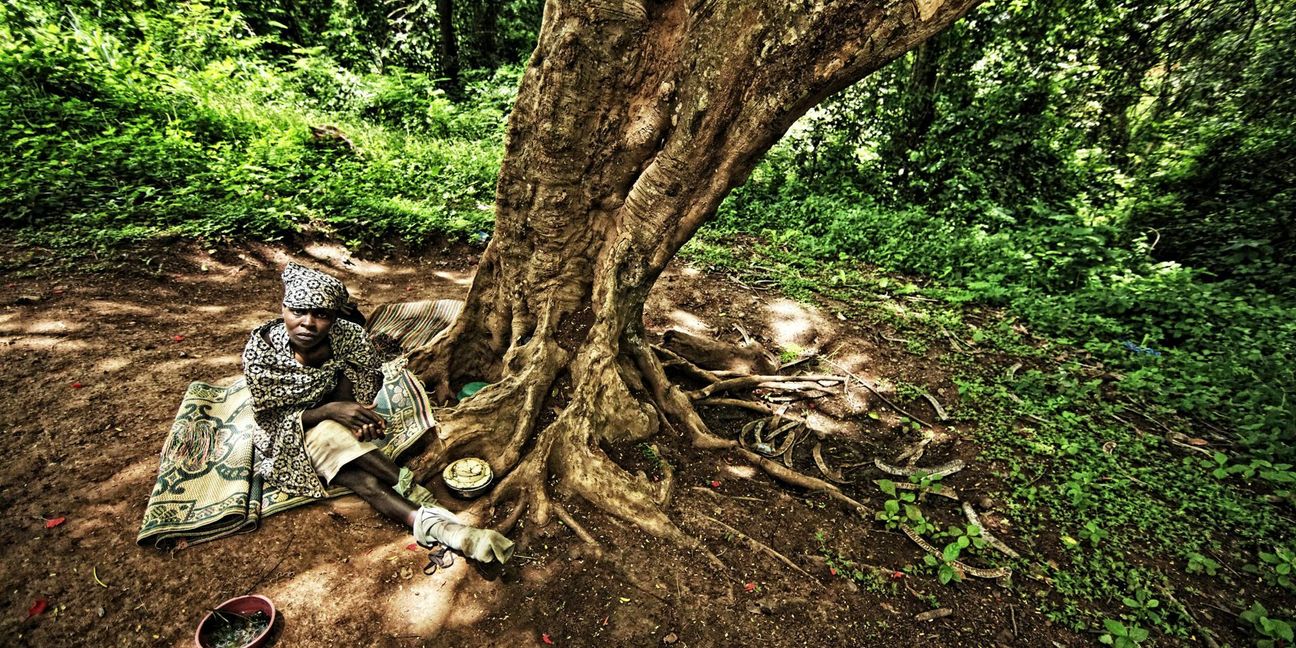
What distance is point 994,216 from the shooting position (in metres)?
7.77

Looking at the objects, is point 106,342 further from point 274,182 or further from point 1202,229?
point 1202,229

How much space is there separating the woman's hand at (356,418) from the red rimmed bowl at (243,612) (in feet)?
2.82

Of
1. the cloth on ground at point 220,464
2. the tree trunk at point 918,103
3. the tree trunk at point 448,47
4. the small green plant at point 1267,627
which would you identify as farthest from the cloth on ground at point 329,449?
the tree trunk at point 448,47

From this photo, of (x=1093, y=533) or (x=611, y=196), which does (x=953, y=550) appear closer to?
(x=1093, y=533)

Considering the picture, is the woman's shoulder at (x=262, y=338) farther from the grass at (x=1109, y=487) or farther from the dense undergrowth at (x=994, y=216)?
the dense undergrowth at (x=994, y=216)

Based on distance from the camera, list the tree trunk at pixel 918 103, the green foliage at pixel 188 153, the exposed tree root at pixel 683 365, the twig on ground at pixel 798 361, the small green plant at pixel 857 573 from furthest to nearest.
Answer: the tree trunk at pixel 918 103 → the green foliage at pixel 188 153 → the twig on ground at pixel 798 361 → the exposed tree root at pixel 683 365 → the small green plant at pixel 857 573

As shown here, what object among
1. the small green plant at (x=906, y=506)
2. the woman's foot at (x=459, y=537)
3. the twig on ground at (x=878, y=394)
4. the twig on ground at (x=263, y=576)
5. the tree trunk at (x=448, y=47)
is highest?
the tree trunk at (x=448, y=47)

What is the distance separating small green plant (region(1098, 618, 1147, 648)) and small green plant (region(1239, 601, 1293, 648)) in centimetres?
57

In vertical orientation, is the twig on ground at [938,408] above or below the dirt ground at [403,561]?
above

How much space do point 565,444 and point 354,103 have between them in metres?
11.0

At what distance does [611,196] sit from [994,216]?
7.01 metres

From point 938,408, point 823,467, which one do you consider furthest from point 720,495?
point 938,408

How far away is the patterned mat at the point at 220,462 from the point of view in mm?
→ 2740

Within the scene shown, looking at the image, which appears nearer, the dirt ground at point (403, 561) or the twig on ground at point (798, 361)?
the dirt ground at point (403, 561)
